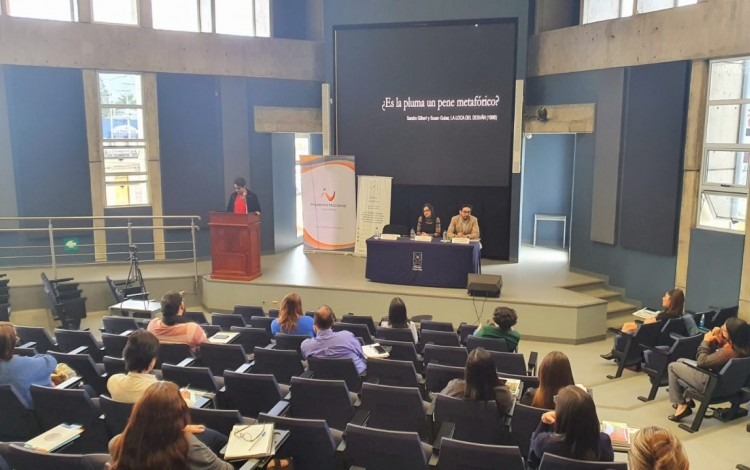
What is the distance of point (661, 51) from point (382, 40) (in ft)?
15.5

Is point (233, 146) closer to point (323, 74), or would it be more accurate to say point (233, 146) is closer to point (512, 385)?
point (323, 74)

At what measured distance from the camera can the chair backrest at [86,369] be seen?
180 inches

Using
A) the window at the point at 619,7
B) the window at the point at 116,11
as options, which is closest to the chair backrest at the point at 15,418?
the window at the point at 116,11

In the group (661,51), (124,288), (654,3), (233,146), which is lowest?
(124,288)

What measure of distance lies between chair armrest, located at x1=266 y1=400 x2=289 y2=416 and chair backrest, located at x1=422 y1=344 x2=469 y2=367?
163 centimetres

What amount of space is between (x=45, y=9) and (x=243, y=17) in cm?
336

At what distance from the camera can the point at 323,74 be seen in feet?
38.2

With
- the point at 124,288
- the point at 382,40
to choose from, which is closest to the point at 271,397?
the point at 124,288

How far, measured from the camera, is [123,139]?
10.6 metres

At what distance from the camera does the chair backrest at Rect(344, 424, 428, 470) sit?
3.17 m

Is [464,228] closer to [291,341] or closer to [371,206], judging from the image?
[371,206]

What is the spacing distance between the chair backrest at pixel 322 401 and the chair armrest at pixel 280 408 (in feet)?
0.19

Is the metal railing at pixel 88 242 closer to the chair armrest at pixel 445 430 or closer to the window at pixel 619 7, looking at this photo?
the chair armrest at pixel 445 430

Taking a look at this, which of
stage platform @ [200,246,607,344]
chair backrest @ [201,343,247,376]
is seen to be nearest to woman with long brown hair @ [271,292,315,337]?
chair backrest @ [201,343,247,376]
